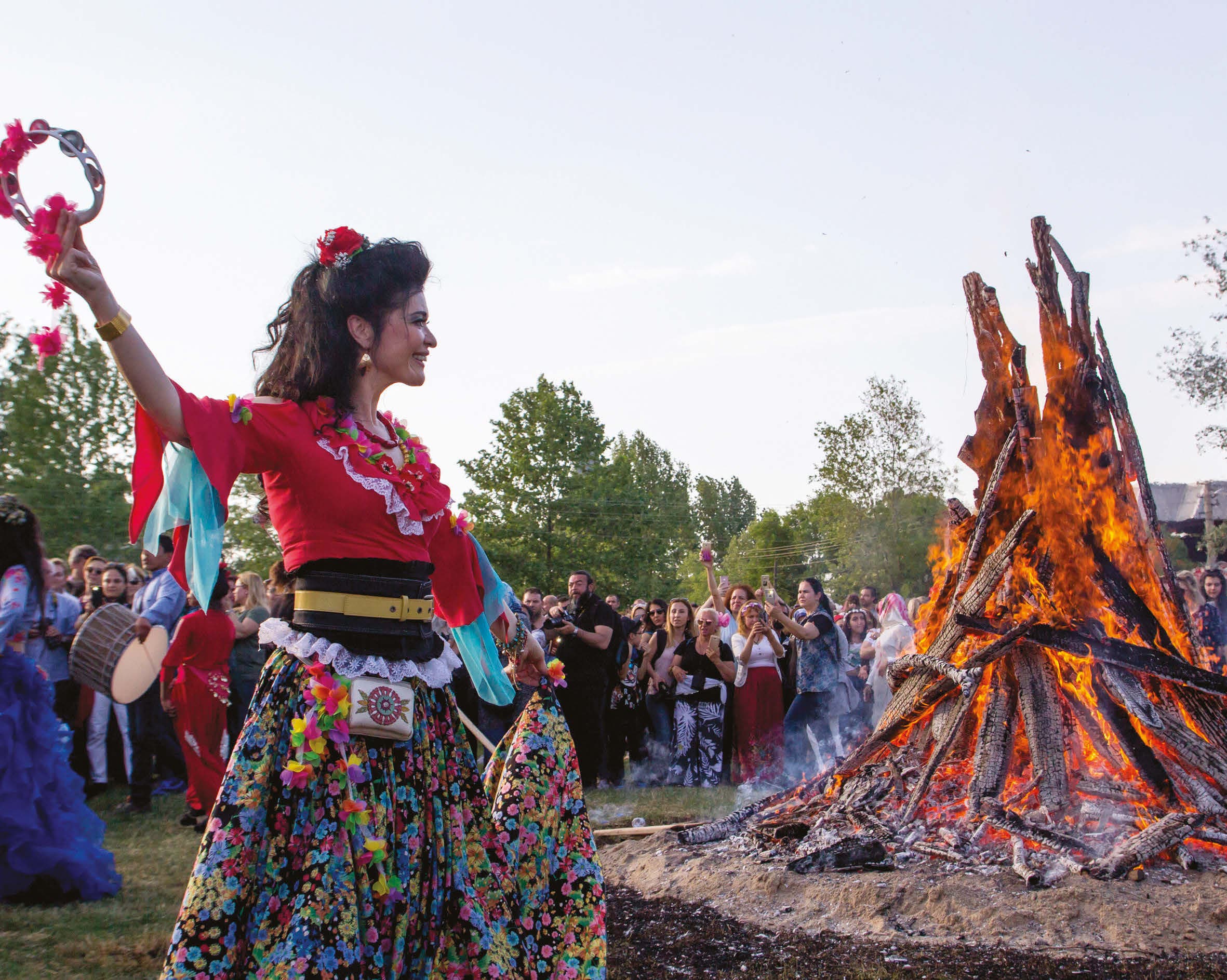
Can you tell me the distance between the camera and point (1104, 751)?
582 centimetres

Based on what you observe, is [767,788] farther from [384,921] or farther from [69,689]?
[384,921]

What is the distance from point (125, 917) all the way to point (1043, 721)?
4.70 metres

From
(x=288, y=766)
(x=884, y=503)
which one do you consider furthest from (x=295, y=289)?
(x=884, y=503)

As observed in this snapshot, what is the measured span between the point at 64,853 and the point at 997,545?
5290 mm

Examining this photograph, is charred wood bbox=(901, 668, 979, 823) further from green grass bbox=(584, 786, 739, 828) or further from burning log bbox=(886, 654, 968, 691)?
green grass bbox=(584, 786, 739, 828)

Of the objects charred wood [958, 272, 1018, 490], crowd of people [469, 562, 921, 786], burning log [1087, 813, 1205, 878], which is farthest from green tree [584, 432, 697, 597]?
burning log [1087, 813, 1205, 878]

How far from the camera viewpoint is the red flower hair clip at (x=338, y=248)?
3084mm

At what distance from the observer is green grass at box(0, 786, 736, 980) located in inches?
182

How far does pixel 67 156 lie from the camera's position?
99.8 inches

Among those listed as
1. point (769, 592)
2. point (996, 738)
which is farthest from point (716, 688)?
point (996, 738)

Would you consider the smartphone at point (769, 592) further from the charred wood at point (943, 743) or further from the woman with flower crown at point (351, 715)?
the woman with flower crown at point (351, 715)

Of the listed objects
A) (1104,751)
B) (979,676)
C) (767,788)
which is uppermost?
(979,676)

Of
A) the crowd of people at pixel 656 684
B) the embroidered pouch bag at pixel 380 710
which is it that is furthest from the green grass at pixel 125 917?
the embroidered pouch bag at pixel 380 710

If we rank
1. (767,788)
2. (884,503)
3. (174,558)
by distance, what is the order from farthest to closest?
(884,503) → (767,788) → (174,558)
